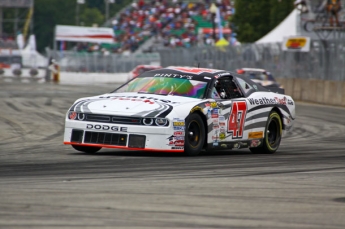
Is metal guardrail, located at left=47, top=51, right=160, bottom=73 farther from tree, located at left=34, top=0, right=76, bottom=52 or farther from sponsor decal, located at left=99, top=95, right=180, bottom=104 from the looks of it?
tree, located at left=34, top=0, right=76, bottom=52

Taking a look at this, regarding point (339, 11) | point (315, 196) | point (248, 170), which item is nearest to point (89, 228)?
point (315, 196)

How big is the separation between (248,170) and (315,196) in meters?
2.25

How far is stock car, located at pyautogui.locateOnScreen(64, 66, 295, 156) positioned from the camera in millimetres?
11078

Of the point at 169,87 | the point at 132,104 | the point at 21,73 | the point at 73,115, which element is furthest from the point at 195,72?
the point at 21,73

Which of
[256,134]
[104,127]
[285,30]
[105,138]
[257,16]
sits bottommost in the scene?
[256,134]

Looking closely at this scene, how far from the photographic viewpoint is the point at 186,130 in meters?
11.3

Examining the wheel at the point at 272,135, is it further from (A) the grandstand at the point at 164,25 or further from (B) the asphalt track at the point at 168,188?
(A) the grandstand at the point at 164,25

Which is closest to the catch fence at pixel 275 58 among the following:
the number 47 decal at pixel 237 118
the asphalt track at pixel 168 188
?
the number 47 decal at pixel 237 118

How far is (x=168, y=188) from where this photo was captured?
7.88 metres

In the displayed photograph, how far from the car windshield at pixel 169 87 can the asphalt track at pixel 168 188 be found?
2.88ft

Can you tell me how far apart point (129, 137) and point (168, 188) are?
324cm

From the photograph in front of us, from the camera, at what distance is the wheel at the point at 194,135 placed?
11.4m

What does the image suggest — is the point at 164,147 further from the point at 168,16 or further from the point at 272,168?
the point at 168,16

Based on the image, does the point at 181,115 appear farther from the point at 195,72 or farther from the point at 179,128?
the point at 195,72
